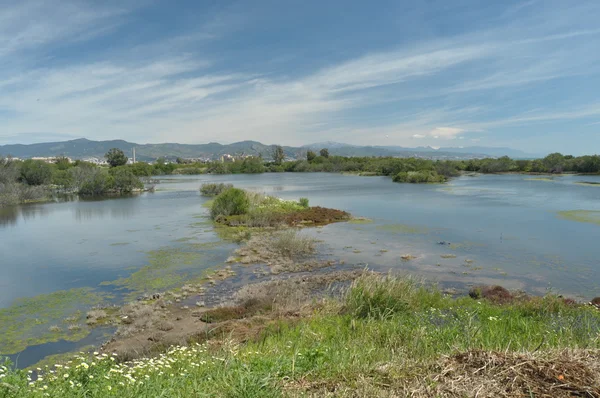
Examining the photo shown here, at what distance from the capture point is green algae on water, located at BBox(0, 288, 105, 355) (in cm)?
1033

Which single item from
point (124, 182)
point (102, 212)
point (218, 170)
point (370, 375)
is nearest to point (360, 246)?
point (370, 375)

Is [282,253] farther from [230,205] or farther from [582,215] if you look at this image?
[582,215]

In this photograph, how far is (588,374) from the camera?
368cm

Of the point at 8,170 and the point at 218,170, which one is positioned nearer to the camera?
the point at 8,170

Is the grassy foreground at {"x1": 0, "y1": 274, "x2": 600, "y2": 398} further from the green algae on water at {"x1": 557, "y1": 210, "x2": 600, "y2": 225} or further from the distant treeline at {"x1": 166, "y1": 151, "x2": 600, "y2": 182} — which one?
the distant treeline at {"x1": 166, "y1": 151, "x2": 600, "y2": 182}

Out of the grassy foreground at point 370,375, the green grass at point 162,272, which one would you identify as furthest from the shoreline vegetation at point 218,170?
the grassy foreground at point 370,375

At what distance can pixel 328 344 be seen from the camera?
593 cm

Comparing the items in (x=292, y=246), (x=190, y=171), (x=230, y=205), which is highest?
(x=190, y=171)

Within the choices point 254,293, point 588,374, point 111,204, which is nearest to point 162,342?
point 254,293

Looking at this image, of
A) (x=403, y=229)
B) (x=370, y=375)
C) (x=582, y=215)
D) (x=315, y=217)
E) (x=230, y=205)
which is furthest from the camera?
(x=230, y=205)

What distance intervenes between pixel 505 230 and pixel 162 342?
2108 cm

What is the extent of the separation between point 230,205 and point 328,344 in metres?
25.1

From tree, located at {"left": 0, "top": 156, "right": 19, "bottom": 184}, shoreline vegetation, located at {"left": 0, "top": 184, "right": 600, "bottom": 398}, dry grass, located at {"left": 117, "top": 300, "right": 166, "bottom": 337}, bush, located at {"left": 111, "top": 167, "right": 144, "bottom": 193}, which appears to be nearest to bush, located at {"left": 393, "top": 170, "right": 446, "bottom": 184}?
bush, located at {"left": 111, "top": 167, "right": 144, "bottom": 193}

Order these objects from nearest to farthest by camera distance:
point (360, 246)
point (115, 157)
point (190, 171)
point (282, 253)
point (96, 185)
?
point (282, 253) < point (360, 246) < point (96, 185) < point (115, 157) < point (190, 171)
